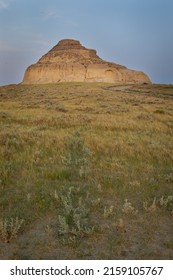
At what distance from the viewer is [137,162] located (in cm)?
824

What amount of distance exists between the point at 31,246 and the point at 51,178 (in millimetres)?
2646

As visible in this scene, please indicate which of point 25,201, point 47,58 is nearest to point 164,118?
point 25,201

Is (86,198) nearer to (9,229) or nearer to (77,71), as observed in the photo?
(9,229)

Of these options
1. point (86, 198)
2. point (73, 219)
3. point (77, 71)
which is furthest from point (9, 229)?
point (77, 71)

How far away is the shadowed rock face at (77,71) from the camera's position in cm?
10381

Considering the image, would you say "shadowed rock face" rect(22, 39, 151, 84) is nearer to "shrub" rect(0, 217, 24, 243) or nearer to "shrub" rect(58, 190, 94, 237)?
"shrub" rect(58, 190, 94, 237)

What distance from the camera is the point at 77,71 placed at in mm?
105000

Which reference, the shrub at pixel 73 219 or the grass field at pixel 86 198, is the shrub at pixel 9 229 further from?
the shrub at pixel 73 219

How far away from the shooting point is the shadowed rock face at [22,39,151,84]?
104 m

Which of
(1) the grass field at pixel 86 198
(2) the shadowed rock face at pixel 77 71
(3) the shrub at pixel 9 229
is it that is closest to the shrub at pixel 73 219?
(1) the grass field at pixel 86 198

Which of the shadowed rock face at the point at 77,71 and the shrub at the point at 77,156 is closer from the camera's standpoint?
the shrub at the point at 77,156

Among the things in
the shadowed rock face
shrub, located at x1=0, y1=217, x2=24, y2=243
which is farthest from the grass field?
the shadowed rock face

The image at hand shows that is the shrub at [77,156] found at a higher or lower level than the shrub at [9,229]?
higher
